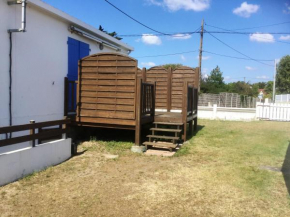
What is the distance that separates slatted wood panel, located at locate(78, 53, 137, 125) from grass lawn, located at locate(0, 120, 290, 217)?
99 cm

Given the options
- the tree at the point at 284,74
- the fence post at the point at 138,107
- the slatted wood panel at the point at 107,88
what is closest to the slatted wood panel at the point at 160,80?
the slatted wood panel at the point at 107,88

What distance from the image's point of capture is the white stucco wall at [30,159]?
13.4 ft

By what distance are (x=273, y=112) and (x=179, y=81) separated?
23.7 feet

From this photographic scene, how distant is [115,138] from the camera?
25.7ft

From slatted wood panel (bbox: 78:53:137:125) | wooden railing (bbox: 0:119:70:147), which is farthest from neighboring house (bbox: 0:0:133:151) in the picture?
wooden railing (bbox: 0:119:70:147)

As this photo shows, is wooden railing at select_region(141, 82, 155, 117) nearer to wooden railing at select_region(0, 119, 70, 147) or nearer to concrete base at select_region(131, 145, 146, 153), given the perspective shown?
concrete base at select_region(131, 145, 146, 153)

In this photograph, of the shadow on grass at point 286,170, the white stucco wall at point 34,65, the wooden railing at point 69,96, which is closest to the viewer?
the shadow on grass at point 286,170

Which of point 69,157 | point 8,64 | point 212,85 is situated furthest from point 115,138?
point 212,85

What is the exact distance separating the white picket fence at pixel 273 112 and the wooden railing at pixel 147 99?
29.9 ft

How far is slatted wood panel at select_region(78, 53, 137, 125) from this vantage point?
6574mm

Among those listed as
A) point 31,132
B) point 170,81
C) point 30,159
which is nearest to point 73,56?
point 170,81

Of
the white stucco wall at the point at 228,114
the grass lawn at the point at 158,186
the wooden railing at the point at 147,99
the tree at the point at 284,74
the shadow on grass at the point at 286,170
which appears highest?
the tree at the point at 284,74

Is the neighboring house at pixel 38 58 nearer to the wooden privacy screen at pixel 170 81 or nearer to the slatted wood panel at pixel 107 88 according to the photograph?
the slatted wood panel at pixel 107 88

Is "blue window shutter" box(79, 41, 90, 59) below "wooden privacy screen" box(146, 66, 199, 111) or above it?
above
